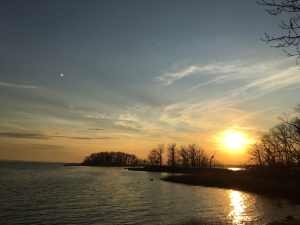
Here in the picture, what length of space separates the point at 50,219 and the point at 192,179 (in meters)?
51.6

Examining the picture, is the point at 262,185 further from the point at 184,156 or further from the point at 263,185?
the point at 184,156

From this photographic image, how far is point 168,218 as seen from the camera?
77.0ft

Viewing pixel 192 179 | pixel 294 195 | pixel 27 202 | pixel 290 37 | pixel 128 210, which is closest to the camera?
pixel 290 37

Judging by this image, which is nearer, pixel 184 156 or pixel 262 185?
pixel 262 185

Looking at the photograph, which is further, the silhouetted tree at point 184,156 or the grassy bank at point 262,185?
the silhouetted tree at point 184,156

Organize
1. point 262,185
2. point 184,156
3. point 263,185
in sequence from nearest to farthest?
point 263,185
point 262,185
point 184,156

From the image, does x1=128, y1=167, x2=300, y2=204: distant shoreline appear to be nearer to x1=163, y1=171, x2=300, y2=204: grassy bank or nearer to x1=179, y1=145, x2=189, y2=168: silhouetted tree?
x1=163, y1=171, x2=300, y2=204: grassy bank

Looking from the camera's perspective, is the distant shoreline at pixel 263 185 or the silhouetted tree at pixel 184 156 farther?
the silhouetted tree at pixel 184 156

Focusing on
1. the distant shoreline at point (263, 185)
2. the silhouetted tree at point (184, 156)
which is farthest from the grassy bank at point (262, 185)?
the silhouetted tree at point (184, 156)

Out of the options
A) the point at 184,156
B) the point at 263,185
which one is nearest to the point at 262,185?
the point at 263,185

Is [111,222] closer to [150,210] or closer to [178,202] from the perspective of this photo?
[150,210]

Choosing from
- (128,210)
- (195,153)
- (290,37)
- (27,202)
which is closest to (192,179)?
(128,210)

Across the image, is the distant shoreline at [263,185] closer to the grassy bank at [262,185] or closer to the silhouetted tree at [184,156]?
the grassy bank at [262,185]

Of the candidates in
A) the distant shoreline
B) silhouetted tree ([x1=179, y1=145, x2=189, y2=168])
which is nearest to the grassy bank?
the distant shoreline
